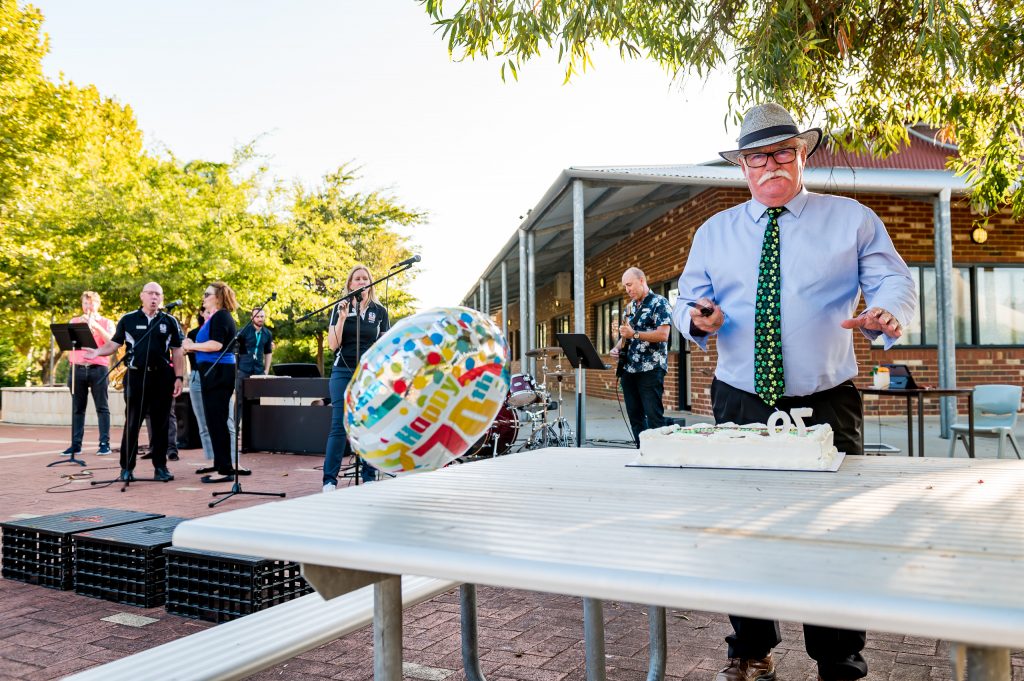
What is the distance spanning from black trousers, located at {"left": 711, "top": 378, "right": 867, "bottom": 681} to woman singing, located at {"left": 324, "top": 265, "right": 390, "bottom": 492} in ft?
11.8

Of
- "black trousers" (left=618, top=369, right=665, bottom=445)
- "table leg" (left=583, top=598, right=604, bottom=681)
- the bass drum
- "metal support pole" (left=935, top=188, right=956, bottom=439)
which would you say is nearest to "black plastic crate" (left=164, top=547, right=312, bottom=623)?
"table leg" (left=583, top=598, right=604, bottom=681)

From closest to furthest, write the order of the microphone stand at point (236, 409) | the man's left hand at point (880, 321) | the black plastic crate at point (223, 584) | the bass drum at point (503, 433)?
the man's left hand at point (880, 321) → the black plastic crate at point (223, 584) → the microphone stand at point (236, 409) → the bass drum at point (503, 433)

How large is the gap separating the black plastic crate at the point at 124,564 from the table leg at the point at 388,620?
248cm

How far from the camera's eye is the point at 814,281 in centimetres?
239

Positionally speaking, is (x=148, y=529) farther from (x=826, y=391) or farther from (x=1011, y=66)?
(x=1011, y=66)

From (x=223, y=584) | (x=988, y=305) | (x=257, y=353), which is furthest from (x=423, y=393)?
(x=988, y=305)

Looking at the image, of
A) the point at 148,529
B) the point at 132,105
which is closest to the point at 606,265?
the point at 148,529

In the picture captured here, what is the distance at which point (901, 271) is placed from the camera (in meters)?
2.32

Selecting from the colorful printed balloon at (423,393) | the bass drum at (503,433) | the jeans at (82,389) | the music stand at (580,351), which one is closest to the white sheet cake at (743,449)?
the colorful printed balloon at (423,393)

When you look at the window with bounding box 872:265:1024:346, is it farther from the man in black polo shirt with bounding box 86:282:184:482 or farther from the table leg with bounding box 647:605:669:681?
the table leg with bounding box 647:605:669:681

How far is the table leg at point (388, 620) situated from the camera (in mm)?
1342

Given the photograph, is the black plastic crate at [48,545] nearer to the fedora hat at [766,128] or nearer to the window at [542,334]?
the fedora hat at [766,128]

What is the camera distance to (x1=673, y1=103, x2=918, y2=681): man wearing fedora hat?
2.37 m

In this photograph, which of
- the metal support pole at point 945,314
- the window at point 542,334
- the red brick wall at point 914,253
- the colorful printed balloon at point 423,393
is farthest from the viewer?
the window at point 542,334
